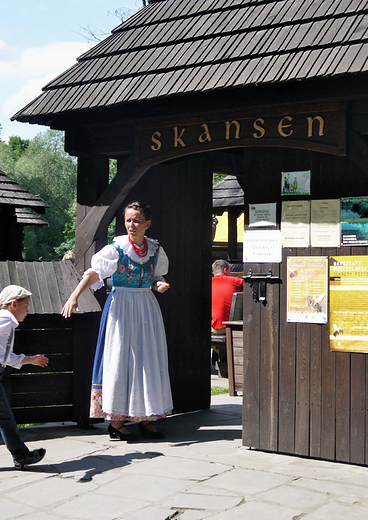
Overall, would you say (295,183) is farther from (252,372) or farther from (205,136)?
(252,372)

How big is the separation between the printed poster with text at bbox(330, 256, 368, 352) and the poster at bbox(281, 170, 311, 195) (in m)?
0.61

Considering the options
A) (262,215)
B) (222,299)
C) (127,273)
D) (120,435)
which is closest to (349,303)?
(262,215)

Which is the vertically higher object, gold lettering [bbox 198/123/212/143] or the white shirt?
gold lettering [bbox 198/123/212/143]

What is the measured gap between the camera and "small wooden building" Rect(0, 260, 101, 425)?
20.5 ft

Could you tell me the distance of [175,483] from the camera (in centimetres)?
458

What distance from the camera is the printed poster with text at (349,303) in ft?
16.6

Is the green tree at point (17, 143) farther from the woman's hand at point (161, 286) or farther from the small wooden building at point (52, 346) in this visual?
the woman's hand at point (161, 286)

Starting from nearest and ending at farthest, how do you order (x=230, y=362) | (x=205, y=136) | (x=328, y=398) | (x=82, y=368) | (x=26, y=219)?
(x=328, y=398)
(x=205, y=136)
(x=82, y=368)
(x=230, y=362)
(x=26, y=219)

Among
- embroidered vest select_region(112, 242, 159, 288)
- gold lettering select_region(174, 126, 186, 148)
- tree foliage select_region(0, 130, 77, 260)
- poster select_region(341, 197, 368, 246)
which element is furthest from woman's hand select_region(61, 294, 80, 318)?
tree foliage select_region(0, 130, 77, 260)

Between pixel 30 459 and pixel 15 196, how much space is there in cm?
1312

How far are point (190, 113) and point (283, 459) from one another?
291 cm

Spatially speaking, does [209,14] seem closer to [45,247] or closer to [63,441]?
[63,441]

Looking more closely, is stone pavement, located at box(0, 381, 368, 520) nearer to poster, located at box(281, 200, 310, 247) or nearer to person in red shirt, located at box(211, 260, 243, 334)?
poster, located at box(281, 200, 310, 247)

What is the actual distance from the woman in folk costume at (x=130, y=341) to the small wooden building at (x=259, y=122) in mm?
704
